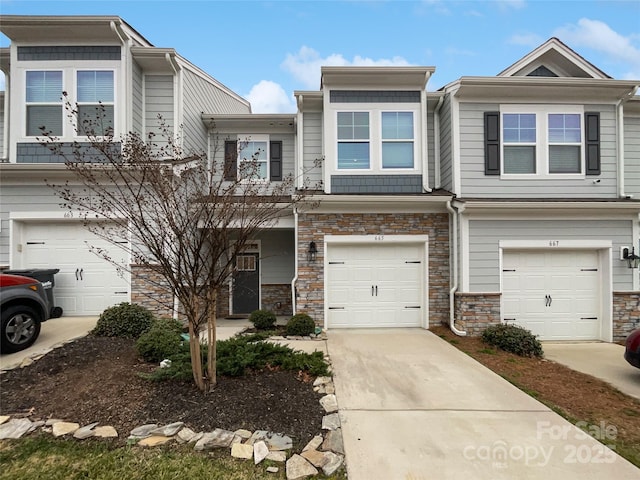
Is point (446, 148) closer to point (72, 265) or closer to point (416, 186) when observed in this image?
point (416, 186)

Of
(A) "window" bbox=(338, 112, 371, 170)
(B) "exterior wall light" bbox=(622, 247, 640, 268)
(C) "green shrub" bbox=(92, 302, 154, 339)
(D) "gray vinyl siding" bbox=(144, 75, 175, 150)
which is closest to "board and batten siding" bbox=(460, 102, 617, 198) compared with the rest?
(B) "exterior wall light" bbox=(622, 247, 640, 268)

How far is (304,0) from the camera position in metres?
7.89

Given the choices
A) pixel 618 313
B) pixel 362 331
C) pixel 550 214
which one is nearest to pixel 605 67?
pixel 550 214

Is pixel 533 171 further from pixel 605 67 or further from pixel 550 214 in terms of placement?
pixel 605 67

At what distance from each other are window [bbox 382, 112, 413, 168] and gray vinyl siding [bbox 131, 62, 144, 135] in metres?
6.14

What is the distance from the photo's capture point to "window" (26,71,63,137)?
7434 millimetres

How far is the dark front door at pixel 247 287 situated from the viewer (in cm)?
985

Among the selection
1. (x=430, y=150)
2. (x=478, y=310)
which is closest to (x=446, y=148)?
(x=430, y=150)

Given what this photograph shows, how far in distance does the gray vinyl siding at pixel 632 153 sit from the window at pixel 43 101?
47.3 ft

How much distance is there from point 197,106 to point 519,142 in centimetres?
872

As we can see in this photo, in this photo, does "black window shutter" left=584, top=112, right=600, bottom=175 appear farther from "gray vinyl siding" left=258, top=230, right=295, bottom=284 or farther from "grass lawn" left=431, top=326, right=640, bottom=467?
"gray vinyl siding" left=258, top=230, right=295, bottom=284

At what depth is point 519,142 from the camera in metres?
7.81

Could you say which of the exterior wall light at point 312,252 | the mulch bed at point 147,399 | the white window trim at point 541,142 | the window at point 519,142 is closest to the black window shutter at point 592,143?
the white window trim at point 541,142

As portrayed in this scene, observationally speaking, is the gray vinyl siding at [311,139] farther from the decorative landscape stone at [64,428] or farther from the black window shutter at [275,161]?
the decorative landscape stone at [64,428]
